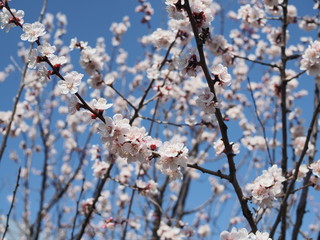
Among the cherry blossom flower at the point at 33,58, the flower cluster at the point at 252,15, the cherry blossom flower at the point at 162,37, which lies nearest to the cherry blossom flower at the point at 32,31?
the cherry blossom flower at the point at 33,58

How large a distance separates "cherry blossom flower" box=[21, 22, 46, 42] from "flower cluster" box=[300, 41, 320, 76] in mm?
2054

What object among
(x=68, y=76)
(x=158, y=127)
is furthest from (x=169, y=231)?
(x=68, y=76)

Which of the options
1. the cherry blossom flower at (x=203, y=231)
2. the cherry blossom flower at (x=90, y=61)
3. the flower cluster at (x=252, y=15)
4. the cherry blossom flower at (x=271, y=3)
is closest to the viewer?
the cherry blossom flower at (x=90, y=61)

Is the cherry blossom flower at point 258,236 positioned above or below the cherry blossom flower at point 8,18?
below

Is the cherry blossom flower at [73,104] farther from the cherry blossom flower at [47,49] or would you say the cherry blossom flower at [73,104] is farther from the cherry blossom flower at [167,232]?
the cherry blossom flower at [167,232]

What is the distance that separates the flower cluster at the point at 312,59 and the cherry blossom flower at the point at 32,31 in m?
2.05

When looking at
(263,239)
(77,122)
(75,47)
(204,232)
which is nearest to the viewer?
(263,239)

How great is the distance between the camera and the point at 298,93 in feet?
21.9

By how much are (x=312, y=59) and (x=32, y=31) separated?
2.17 meters

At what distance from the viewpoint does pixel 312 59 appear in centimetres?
281

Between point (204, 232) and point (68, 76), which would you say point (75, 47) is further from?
point (204, 232)

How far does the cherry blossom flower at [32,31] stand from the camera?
6.44ft

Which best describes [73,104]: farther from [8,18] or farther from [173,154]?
[8,18]

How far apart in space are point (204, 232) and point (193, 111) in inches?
102
